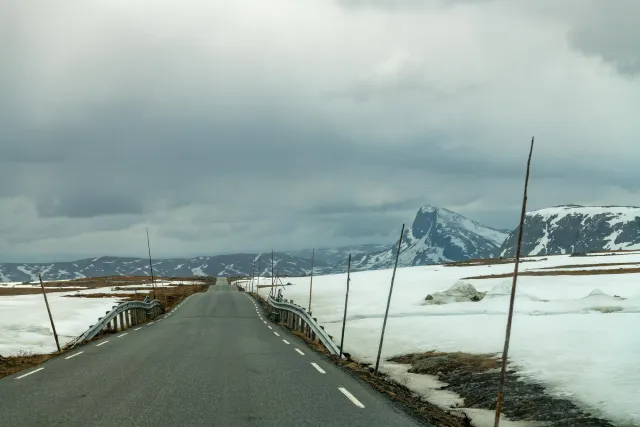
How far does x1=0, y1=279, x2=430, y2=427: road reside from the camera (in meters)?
9.24

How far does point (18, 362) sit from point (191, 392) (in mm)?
10179

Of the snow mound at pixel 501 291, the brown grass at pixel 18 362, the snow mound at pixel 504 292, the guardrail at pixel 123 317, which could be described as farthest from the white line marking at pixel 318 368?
the snow mound at pixel 501 291

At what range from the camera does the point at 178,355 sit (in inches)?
730

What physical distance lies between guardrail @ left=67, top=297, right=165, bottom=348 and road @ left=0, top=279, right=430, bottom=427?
6.14 m

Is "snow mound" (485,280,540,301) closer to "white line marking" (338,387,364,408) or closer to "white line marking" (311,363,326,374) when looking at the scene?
"white line marking" (311,363,326,374)

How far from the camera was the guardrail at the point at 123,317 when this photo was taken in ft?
83.5

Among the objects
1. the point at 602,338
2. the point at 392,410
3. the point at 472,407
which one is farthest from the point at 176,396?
the point at 602,338

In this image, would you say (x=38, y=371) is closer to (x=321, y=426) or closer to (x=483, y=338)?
(x=321, y=426)

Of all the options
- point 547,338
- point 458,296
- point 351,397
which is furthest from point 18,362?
point 458,296

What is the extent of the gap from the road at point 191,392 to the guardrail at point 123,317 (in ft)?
20.1

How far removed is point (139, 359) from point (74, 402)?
685 cm

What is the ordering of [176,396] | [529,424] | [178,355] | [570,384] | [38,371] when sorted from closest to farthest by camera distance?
[529,424]
[176,396]
[570,384]
[38,371]
[178,355]

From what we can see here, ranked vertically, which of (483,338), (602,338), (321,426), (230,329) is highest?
(321,426)

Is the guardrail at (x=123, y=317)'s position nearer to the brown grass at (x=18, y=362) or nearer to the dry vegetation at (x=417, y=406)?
the brown grass at (x=18, y=362)
